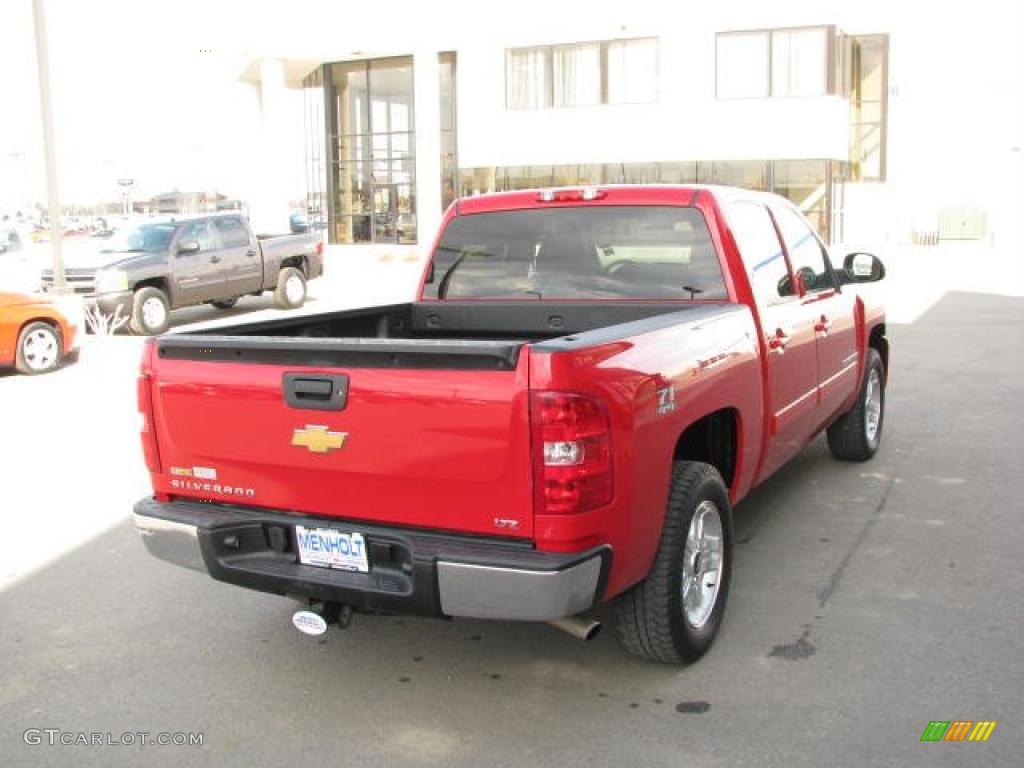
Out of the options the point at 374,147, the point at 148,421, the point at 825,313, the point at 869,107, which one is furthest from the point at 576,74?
the point at 148,421

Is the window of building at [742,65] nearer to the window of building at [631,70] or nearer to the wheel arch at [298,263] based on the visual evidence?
the window of building at [631,70]

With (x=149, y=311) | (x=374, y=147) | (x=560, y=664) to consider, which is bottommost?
(x=560, y=664)

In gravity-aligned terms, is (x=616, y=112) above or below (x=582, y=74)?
below

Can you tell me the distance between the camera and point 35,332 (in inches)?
478

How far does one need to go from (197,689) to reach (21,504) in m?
3.31

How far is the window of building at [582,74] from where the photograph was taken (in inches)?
1486

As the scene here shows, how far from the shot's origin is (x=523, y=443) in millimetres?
3283

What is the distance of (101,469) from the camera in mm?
7680

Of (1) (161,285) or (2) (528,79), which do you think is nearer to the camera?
(1) (161,285)

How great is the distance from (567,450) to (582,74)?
122 feet

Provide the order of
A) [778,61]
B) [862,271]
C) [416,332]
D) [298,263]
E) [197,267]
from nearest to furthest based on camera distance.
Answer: [416,332] → [862,271] → [197,267] → [298,263] → [778,61]

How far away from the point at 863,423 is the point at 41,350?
936cm

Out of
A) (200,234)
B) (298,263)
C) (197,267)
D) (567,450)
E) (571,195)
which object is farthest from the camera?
(298,263)

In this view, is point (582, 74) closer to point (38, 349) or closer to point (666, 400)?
point (38, 349)
